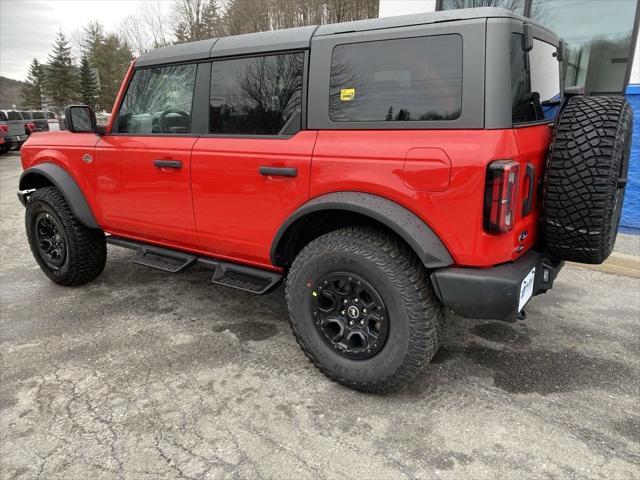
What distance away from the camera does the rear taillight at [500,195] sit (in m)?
2.01

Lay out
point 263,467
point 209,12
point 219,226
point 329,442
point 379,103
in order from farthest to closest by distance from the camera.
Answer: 1. point 209,12
2. point 219,226
3. point 379,103
4. point 329,442
5. point 263,467

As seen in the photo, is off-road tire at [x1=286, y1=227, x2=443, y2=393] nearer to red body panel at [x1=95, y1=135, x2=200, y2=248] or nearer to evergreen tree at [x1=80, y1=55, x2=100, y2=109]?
red body panel at [x1=95, y1=135, x2=200, y2=248]

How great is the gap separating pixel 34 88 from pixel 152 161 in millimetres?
68099

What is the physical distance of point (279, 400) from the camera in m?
2.54

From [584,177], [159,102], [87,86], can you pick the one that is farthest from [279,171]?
[87,86]

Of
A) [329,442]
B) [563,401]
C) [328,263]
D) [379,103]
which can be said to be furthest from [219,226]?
[563,401]

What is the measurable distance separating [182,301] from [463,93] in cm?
277

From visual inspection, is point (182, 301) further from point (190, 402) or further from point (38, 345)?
point (190, 402)

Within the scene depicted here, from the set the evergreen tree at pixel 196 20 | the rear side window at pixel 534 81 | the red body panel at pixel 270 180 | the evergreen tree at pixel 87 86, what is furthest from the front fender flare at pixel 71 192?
the evergreen tree at pixel 87 86

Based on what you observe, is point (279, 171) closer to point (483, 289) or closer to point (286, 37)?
point (286, 37)

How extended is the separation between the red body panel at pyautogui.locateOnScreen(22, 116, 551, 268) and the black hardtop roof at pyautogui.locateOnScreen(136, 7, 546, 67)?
1.74 feet

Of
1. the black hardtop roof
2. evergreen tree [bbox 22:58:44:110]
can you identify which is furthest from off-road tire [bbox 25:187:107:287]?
evergreen tree [bbox 22:58:44:110]

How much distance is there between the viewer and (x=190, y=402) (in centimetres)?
251

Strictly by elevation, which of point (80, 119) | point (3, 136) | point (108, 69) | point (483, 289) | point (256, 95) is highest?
point (108, 69)
